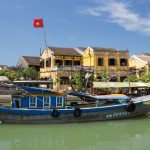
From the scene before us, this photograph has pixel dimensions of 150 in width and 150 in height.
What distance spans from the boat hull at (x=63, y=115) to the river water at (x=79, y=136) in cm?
37

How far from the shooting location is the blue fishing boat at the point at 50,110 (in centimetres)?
1803

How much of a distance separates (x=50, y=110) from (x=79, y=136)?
3490 millimetres

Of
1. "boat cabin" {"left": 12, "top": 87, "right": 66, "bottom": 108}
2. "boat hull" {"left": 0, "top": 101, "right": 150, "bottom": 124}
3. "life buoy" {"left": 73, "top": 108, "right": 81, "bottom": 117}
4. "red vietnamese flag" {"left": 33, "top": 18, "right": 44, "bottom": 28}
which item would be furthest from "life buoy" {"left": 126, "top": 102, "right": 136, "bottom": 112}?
"red vietnamese flag" {"left": 33, "top": 18, "right": 44, "bottom": 28}

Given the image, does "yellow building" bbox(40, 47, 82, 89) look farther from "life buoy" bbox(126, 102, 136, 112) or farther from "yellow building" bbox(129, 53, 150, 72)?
"life buoy" bbox(126, 102, 136, 112)

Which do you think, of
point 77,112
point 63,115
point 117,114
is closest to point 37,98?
point 63,115

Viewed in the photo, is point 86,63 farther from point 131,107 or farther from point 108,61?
point 131,107

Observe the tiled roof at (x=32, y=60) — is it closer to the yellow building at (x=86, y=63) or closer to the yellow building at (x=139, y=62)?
the yellow building at (x=86, y=63)

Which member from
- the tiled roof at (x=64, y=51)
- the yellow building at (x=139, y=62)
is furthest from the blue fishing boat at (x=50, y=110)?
the yellow building at (x=139, y=62)

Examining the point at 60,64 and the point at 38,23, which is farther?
the point at 60,64

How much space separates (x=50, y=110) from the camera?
1822cm

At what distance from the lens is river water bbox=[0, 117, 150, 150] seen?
13.3m

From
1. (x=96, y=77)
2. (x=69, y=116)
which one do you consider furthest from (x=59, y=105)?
(x=96, y=77)

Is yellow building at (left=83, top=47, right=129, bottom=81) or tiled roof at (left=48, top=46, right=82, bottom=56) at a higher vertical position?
tiled roof at (left=48, top=46, right=82, bottom=56)

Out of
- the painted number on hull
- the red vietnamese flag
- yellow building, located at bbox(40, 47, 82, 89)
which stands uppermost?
the red vietnamese flag
